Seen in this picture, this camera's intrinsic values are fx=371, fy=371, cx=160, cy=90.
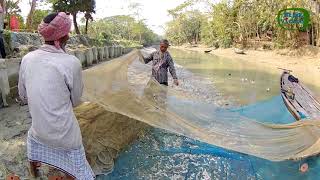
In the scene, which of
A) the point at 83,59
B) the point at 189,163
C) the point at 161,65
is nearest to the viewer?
the point at 189,163

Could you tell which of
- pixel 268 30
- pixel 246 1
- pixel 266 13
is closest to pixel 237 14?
pixel 246 1

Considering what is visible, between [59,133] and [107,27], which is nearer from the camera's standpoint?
→ [59,133]

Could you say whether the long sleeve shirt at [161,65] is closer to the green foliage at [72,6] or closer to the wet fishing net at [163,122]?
the wet fishing net at [163,122]

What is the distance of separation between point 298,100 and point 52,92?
5486 millimetres

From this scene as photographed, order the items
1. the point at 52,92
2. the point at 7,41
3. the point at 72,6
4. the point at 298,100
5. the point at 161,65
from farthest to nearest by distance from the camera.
Answer: the point at 72,6 → the point at 7,41 → the point at 298,100 → the point at 161,65 → the point at 52,92

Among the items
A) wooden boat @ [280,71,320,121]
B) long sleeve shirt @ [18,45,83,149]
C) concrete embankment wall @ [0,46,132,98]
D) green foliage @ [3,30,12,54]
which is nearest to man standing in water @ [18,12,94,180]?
long sleeve shirt @ [18,45,83,149]

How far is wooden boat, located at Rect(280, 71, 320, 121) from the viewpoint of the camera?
621 centimetres

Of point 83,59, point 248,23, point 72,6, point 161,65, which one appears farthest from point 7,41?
point 248,23

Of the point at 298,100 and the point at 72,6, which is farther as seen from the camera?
the point at 72,6

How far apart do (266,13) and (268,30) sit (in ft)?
14.8

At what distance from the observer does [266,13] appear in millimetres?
30328

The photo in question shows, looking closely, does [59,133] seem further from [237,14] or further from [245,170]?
[237,14]

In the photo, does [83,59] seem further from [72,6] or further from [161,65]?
[161,65]

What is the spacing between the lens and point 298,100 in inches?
275
